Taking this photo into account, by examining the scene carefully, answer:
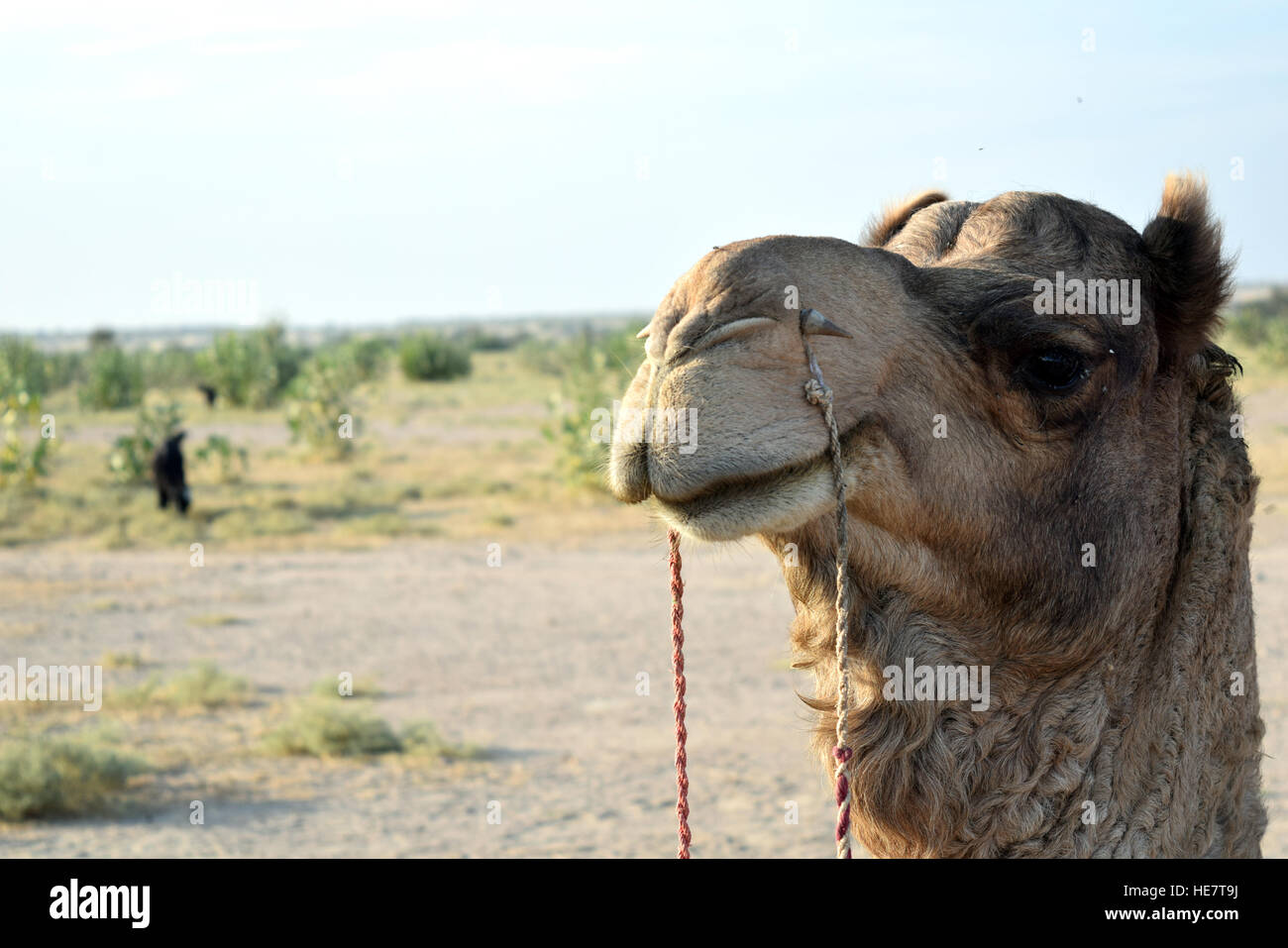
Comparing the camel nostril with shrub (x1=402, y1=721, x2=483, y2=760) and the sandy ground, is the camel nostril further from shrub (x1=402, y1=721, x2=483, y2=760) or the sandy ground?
shrub (x1=402, y1=721, x2=483, y2=760)

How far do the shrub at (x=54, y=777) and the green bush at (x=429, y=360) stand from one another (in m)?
49.3

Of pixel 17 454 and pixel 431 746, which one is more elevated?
pixel 17 454

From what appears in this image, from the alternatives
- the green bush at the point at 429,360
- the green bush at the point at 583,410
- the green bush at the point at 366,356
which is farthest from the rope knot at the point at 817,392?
the green bush at the point at 429,360

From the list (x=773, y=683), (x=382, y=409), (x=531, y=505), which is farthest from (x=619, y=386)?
(x=382, y=409)

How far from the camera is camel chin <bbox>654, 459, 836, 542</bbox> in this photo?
2377mm

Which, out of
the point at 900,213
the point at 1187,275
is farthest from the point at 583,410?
the point at 1187,275

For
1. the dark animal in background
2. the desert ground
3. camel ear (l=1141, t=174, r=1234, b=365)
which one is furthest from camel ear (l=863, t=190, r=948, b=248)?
the dark animal in background

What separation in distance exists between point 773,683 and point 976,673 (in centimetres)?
899

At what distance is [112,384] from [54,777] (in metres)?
38.1

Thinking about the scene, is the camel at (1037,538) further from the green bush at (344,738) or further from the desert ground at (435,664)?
the green bush at (344,738)

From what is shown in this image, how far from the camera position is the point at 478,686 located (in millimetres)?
11758

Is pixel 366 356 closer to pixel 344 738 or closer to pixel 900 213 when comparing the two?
pixel 344 738

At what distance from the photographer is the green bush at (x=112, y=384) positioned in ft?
142

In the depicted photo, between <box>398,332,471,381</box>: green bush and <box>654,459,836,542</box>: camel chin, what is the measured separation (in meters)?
56.0
